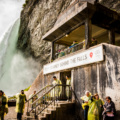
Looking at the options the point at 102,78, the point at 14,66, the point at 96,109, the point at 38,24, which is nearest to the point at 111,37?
the point at 102,78

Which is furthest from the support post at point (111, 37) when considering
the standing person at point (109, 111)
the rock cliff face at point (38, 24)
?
the rock cliff face at point (38, 24)

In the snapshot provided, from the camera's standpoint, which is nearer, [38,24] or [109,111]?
[109,111]

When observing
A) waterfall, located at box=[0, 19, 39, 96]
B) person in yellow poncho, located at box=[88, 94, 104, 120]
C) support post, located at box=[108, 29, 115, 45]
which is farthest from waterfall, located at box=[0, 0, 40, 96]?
person in yellow poncho, located at box=[88, 94, 104, 120]

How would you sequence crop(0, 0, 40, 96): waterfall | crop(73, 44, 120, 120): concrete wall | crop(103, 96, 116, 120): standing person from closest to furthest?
crop(103, 96, 116, 120): standing person, crop(73, 44, 120, 120): concrete wall, crop(0, 0, 40, 96): waterfall

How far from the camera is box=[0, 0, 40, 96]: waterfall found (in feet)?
94.4

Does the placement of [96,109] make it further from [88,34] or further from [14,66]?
[14,66]

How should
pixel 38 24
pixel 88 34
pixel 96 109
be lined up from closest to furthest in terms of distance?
1. pixel 96 109
2. pixel 88 34
3. pixel 38 24

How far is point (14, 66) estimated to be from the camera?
105ft

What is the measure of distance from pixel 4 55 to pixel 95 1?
27885 millimetres

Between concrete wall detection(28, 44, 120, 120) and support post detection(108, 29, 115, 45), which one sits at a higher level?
support post detection(108, 29, 115, 45)

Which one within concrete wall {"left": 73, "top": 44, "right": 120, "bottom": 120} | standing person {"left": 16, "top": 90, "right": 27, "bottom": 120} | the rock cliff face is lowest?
standing person {"left": 16, "top": 90, "right": 27, "bottom": 120}

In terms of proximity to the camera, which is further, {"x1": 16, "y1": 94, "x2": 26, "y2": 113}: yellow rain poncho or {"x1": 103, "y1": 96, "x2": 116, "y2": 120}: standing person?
{"x1": 16, "y1": 94, "x2": 26, "y2": 113}: yellow rain poncho

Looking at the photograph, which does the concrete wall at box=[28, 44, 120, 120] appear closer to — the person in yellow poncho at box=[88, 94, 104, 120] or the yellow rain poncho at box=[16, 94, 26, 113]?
the person in yellow poncho at box=[88, 94, 104, 120]

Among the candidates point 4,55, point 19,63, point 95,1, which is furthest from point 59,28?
point 4,55
